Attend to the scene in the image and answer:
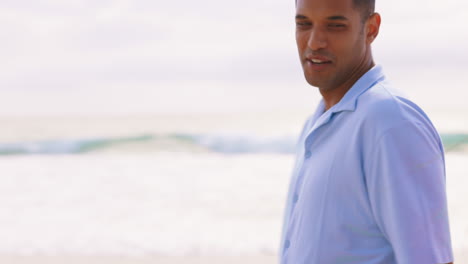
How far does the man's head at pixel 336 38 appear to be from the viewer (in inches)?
60.6

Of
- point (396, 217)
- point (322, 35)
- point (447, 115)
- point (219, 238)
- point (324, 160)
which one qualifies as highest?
point (447, 115)

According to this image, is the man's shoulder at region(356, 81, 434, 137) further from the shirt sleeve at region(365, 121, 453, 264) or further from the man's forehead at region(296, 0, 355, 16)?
the man's forehead at region(296, 0, 355, 16)

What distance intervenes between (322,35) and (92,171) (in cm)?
1215

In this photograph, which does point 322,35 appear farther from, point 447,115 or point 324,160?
point 447,115

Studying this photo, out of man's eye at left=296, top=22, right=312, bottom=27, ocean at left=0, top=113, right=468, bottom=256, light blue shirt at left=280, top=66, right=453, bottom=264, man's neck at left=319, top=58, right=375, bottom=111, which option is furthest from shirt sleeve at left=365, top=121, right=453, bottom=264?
ocean at left=0, top=113, right=468, bottom=256

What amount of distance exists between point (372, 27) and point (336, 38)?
12 centimetres

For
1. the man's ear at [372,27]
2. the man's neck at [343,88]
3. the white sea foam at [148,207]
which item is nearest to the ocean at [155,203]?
the white sea foam at [148,207]

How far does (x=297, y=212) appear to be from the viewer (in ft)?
5.31

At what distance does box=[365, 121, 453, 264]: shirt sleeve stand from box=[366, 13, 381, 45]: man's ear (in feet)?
1.13

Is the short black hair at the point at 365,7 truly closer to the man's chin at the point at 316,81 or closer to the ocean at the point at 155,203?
the man's chin at the point at 316,81

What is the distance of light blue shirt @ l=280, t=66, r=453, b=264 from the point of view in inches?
52.2

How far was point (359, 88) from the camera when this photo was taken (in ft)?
5.01

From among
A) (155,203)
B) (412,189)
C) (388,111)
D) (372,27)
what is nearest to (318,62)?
(372,27)

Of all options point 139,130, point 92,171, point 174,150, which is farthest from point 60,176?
point 139,130
